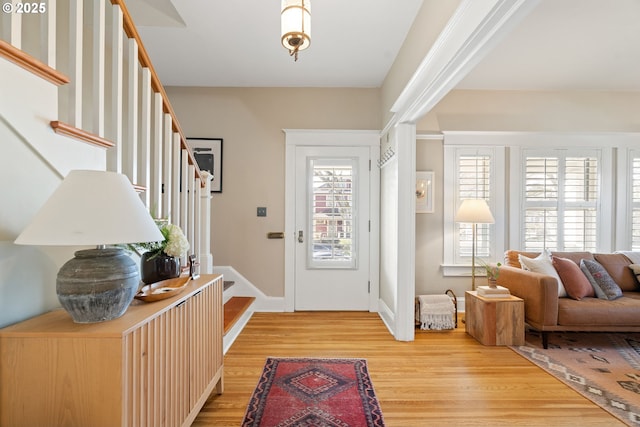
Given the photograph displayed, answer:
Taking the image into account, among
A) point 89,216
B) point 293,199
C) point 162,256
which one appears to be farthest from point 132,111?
point 293,199

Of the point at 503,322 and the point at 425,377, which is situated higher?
the point at 503,322

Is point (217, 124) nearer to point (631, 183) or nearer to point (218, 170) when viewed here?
point (218, 170)

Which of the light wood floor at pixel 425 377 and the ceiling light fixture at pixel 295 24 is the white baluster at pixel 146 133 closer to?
the ceiling light fixture at pixel 295 24

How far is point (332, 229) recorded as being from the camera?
366 centimetres

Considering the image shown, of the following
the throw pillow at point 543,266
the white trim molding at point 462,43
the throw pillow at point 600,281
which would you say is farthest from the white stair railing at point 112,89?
the throw pillow at point 600,281

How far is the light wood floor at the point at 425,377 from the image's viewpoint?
1762mm

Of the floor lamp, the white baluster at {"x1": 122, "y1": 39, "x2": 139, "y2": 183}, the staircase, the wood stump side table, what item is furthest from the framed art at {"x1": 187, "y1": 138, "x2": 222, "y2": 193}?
the wood stump side table

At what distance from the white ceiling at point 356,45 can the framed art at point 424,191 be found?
117 cm

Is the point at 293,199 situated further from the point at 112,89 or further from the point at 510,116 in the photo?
the point at 510,116

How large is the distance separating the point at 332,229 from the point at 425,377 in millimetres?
1890

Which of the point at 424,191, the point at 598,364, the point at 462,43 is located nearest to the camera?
the point at 462,43

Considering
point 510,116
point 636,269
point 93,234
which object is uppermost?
point 510,116

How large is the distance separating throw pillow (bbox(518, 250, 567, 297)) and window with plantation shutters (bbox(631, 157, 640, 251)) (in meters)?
1.63

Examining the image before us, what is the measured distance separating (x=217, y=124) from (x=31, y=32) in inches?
68.1
